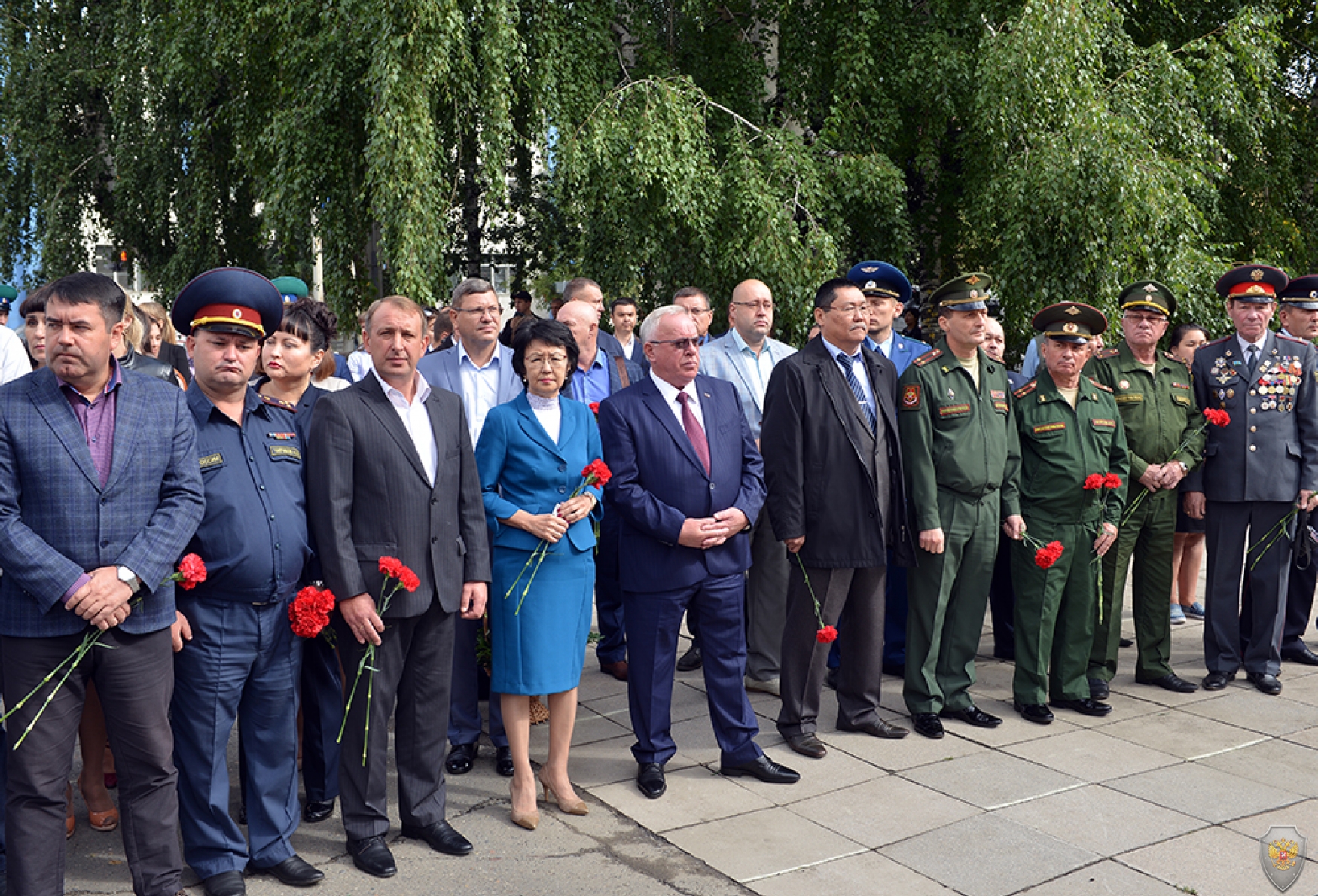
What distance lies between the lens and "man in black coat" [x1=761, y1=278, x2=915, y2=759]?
5.23m

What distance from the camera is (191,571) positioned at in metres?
3.54

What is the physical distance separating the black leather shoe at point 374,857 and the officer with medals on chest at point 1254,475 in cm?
444

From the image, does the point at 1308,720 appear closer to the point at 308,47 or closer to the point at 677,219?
the point at 677,219

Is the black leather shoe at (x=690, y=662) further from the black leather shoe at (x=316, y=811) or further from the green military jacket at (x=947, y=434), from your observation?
the black leather shoe at (x=316, y=811)

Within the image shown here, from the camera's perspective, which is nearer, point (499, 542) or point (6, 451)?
point (6, 451)

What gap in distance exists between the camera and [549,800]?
467 cm

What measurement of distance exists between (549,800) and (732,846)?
849mm

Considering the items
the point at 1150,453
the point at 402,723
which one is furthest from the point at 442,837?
the point at 1150,453

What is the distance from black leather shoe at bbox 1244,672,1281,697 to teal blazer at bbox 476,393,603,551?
3917 mm

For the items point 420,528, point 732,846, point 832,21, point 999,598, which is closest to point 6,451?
point 420,528

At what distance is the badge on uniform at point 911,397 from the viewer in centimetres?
551

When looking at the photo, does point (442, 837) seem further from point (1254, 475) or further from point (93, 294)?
point (1254, 475)

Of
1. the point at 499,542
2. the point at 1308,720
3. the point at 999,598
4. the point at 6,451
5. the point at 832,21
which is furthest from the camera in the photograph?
the point at 832,21

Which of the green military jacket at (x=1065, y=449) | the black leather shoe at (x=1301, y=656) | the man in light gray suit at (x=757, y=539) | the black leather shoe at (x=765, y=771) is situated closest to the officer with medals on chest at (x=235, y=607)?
the black leather shoe at (x=765, y=771)
